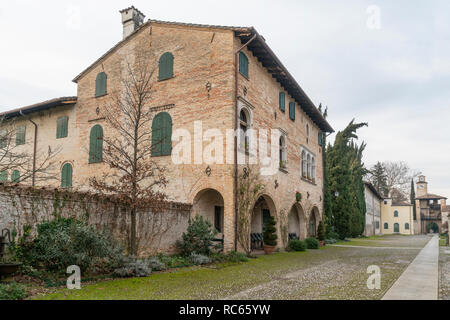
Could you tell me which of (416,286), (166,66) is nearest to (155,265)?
(416,286)

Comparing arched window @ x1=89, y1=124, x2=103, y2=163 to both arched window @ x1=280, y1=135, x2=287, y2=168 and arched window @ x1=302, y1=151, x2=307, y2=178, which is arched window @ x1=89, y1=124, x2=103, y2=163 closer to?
arched window @ x1=280, y1=135, x2=287, y2=168

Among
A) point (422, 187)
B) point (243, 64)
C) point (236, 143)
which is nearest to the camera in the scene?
point (236, 143)

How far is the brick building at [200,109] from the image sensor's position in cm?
1328

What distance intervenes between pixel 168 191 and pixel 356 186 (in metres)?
25.3

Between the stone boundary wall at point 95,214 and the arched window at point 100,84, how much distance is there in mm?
7589

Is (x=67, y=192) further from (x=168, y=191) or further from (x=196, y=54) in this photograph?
(x=196, y=54)

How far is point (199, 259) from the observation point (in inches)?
437

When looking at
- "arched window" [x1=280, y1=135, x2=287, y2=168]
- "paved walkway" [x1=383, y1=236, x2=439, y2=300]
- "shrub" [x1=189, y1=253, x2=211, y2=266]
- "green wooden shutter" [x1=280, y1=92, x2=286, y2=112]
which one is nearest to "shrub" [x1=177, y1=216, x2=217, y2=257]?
"shrub" [x1=189, y1=253, x2=211, y2=266]

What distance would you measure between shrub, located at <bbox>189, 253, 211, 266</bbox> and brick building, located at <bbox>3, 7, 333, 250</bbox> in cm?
152

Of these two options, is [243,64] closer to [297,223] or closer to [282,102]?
[282,102]

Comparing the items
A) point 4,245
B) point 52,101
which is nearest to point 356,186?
point 52,101

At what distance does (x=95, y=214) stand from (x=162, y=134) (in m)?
5.71

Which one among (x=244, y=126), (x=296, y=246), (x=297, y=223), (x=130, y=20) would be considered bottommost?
(x=296, y=246)
